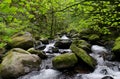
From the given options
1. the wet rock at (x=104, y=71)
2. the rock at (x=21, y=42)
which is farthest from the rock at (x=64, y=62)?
the rock at (x=21, y=42)

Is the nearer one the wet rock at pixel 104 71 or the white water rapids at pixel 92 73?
the white water rapids at pixel 92 73

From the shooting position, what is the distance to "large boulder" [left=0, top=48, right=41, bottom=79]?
8.92 meters

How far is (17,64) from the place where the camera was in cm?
929

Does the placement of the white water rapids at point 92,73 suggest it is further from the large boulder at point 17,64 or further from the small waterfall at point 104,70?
the large boulder at point 17,64

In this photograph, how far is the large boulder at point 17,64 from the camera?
8.92 m

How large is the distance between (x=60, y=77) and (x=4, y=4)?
18.0 ft

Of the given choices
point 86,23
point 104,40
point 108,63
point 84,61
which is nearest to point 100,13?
point 86,23

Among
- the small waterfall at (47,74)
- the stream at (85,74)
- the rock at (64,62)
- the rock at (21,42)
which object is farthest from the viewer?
the rock at (21,42)

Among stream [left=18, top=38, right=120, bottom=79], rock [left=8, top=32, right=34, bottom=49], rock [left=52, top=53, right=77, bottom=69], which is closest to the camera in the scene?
stream [left=18, top=38, right=120, bottom=79]

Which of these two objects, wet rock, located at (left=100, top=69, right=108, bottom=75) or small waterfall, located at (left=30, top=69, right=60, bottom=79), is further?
wet rock, located at (left=100, top=69, right=108, bottom=75)

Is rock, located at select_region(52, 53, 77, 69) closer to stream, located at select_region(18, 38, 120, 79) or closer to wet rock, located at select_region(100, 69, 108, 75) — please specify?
stream, located at select_region(18, 38, 120, 79)

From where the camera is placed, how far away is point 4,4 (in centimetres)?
402

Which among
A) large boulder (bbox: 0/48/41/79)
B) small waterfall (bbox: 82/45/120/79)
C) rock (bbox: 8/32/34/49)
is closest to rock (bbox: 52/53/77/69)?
small waterfall (bbox: 82/45/120/79)

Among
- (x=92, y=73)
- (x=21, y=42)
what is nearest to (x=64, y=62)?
(x=92, y=73)
